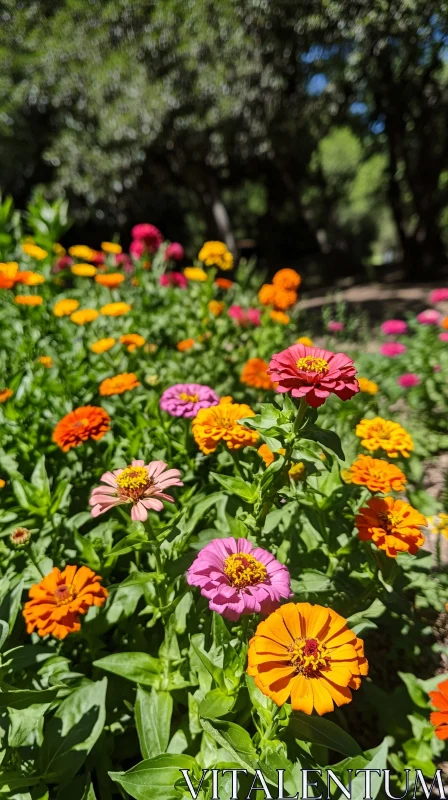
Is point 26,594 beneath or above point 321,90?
beneath

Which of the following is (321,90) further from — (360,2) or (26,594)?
(26,594)

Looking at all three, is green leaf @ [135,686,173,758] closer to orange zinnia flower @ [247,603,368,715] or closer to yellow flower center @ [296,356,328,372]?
orange zinnia flower @ [247,603,368,715]

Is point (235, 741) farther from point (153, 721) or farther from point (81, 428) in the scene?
point (81, 428)

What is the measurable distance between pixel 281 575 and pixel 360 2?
675cm

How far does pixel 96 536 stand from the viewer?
1442 mm

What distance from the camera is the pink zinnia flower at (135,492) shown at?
43.1 inches

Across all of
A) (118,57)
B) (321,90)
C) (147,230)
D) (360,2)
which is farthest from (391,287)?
(147,230)

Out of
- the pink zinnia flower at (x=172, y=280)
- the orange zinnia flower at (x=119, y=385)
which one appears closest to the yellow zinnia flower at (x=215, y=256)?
the pink zinnia flower at (x=172, y=280)

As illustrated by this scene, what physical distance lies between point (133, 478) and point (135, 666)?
0.52 m

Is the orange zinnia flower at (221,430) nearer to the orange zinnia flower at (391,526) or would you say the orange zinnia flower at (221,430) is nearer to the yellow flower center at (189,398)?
the yellow flower center at (189,398)

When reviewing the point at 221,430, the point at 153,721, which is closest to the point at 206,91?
the point at 221,430

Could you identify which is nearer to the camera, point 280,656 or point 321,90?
point 280,656

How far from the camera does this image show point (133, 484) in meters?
1.12

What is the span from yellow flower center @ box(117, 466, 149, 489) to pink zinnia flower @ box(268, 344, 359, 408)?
38 centimetres
